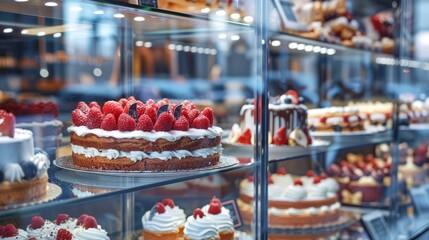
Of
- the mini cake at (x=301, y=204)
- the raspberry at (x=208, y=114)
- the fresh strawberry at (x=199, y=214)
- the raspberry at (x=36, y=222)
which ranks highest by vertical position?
the raspberry at (x=208, y=114)

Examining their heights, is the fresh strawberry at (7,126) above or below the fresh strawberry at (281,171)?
above

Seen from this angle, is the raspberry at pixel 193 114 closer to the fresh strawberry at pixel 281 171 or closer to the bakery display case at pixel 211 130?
the bakery display case at pixel 211 130

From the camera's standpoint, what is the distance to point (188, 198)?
242 cm

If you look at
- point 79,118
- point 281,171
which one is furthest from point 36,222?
point 281,171

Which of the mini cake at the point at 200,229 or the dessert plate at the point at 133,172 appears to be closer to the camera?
the dessert plate at the point at 133,172

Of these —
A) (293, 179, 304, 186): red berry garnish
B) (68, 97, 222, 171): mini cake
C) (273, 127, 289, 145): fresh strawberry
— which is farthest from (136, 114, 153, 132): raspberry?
(293, 179, 304, 186): red berry garnish

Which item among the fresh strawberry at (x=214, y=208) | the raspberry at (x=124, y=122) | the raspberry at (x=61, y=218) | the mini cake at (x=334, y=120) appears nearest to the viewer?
the raspberry at (x=124, y=122)

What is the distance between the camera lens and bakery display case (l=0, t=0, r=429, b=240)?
1.72 meters

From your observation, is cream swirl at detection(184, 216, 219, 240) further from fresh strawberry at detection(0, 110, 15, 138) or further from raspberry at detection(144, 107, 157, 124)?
fresh strawberry at detection(0, 110, 15, 138)

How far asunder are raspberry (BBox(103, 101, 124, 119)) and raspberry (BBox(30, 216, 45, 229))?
39 centimetres

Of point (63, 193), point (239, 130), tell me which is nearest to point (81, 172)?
point (63, 193)

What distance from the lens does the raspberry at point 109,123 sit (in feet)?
5.74

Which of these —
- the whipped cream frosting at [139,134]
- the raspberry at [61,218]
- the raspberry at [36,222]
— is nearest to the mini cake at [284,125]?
the whipped cream frosting at [139,134]

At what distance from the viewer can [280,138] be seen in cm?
252
